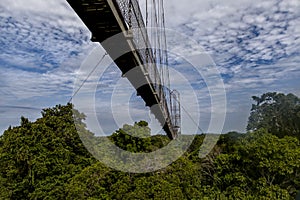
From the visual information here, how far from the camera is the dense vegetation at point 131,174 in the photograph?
832cm

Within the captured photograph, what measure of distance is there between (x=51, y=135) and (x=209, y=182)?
585cm

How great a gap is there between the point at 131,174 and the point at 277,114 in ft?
38.5

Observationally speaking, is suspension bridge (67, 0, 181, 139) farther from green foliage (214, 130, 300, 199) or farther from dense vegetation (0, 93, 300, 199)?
green foliage (214, 130, 300, 199)

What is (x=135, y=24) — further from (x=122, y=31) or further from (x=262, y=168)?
(x=262, y=168)

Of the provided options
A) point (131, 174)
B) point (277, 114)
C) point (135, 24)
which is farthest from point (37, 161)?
point (277, 114)

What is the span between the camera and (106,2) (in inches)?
93.0

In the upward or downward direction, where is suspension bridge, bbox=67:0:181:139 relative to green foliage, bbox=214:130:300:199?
upward

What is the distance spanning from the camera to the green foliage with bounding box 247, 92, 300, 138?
16075mm

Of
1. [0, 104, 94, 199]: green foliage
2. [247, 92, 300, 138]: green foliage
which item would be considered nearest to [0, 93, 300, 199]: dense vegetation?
[0, 104, 94, 199]: green foliage

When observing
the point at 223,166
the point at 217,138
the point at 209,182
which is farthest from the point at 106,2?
the point at 217,138

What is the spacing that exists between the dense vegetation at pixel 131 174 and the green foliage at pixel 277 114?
11.8ft

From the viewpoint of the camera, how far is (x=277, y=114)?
17641 millimetres

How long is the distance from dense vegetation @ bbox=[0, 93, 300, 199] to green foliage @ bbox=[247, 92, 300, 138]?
11.8 feet

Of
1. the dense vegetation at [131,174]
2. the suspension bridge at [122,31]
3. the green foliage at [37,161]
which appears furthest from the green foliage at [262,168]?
the suspension bridge at [122,31]
